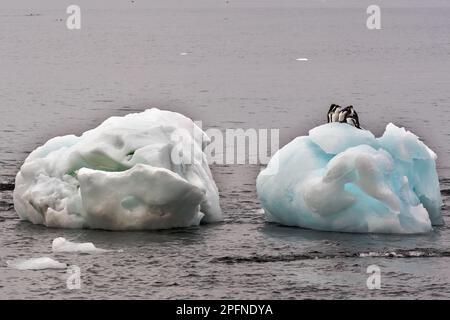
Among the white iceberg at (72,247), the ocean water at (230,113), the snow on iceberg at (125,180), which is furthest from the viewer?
the snow on iceberg at (125,180)

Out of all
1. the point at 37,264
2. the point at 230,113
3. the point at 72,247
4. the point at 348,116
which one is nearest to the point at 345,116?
the point at 348,116

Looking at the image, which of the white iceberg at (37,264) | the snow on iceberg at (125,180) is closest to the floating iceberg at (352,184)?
the snow on iceberg at (125,180)

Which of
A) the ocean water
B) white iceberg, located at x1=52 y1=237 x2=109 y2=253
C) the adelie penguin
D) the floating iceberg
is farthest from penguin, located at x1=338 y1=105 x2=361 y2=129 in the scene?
white iceberg, located at x1=52 y1=237 x2=109 y2=253

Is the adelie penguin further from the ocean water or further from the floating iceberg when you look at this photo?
the ocean water

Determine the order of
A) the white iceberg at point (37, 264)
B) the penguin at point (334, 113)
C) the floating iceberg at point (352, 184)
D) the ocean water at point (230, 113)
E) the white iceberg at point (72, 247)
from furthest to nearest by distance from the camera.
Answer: the penguin at point (334, 113) < the floating iceberg at point (352, 184) < the white iceberg at point (72, 247) < the white iceberg at point (37, 264) < the ocean water at point (230, 113)

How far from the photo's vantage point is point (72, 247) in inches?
931

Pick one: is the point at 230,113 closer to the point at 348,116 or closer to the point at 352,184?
the point at 348,116

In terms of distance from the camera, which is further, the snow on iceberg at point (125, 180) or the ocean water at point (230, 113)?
the snow on iceberg at point (125, 180)

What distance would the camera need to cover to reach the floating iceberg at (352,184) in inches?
973

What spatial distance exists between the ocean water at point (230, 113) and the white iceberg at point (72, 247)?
0.21 metres

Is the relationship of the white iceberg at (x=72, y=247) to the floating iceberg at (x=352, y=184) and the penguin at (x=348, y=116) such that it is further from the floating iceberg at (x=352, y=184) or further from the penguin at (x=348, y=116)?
the penguin at (x=348, y=116)

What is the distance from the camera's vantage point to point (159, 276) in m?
22.0

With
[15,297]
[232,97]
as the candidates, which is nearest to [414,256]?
[15,297]

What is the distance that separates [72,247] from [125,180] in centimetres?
171
